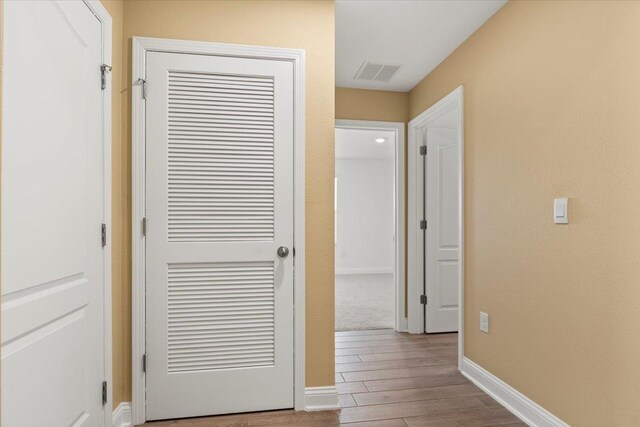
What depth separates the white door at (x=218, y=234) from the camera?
206 cm

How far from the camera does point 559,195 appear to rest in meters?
1.92

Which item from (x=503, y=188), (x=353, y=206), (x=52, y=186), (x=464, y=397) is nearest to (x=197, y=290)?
(x=52, y=186)

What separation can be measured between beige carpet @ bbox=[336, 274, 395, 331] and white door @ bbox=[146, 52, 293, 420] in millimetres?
1895

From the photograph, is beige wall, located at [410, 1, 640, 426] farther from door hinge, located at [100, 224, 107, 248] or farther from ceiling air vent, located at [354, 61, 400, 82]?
door hinge, located at [100, 224, 107, 248]

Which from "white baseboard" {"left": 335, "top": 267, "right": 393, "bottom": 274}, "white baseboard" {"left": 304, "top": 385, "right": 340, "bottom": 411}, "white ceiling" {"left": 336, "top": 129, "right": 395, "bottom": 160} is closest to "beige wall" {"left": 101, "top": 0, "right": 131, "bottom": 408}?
"white baseboard" {"left": 304, "top": 385, "right": 340, "bottom": 411}

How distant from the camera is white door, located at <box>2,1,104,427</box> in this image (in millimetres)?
1161

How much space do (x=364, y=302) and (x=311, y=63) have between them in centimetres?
372

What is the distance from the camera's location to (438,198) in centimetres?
376

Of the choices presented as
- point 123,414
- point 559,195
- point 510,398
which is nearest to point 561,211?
point 559,195

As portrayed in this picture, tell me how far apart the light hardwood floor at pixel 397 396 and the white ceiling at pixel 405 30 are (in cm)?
246

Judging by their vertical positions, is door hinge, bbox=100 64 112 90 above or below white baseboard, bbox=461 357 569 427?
above

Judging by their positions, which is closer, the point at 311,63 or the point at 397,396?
the point at 311,63

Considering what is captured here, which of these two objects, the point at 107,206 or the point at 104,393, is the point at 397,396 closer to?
the point at 104,393

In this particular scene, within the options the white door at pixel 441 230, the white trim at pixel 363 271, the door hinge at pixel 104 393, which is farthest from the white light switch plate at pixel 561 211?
the white trim at pixel 363 271
